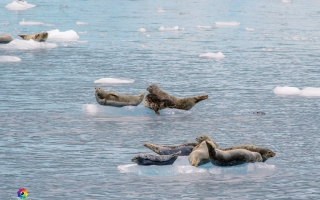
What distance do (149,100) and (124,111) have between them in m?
0.46

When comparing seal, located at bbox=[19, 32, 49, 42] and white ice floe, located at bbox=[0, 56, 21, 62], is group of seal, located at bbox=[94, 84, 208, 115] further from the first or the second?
seal, located at bbox=[19, 32, 49, 42]

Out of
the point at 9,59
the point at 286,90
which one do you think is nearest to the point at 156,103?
the point at 286,90

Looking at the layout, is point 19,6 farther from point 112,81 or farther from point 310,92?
point 310,92

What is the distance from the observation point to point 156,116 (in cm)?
1278

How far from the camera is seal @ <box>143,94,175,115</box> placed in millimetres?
12922

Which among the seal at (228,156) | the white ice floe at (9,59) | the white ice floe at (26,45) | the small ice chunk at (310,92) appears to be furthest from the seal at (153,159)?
the white ice floe at (26,45)

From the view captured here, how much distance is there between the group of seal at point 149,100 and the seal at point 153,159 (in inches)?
158

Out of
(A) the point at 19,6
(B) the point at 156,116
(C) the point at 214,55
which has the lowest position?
(B) the point at 156,116

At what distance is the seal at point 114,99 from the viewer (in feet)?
42.7

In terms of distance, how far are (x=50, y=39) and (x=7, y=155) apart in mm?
17734

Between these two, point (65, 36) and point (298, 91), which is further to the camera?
point (65, 36)

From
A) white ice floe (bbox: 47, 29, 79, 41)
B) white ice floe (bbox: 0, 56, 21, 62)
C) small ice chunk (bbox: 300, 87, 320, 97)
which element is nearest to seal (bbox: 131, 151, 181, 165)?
small ice chunk (bbox: 300, 87, 320, 97)

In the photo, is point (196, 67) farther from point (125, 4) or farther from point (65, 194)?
point (125, 4)

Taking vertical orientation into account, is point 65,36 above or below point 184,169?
above
